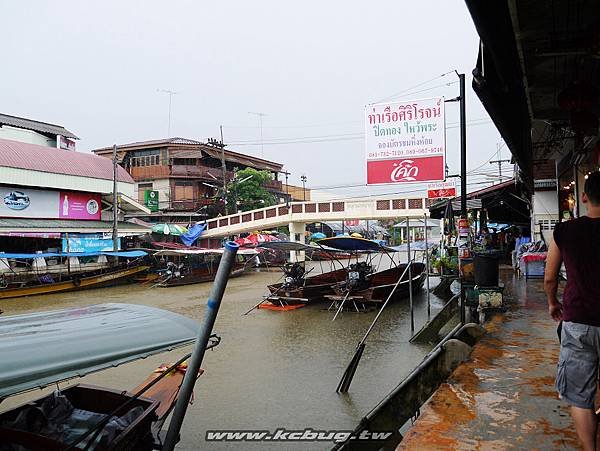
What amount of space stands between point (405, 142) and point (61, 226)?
1775cm

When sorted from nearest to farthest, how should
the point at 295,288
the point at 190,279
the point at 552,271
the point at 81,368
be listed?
the point at 552,271, the point at 81,368, the point at 295,288, the point at 190,279

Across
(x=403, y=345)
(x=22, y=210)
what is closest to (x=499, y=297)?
(x=403, y=345)

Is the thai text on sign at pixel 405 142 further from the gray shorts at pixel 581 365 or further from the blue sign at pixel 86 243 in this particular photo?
the blue sign at pixel 86 243

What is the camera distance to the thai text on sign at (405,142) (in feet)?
37.2

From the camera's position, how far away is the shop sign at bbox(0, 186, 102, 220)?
68.6 ft

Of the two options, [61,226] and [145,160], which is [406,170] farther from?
[145,160]

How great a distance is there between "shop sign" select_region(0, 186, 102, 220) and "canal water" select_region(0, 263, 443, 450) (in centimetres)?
1232

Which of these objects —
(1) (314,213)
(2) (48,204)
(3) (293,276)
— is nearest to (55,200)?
(2) (48,204)

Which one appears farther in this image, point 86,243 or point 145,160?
point 145,160

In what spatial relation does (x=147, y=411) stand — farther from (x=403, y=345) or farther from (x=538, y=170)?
(x=538, y=170)

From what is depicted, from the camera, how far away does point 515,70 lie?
3520 mm

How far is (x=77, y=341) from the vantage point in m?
3.18

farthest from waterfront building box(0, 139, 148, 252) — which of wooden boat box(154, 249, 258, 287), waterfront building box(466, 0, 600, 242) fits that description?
waterfront building box(466, 0, 600, 242)

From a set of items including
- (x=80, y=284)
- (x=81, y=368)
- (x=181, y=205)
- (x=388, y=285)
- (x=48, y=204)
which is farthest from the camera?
(x=181, y=205)
